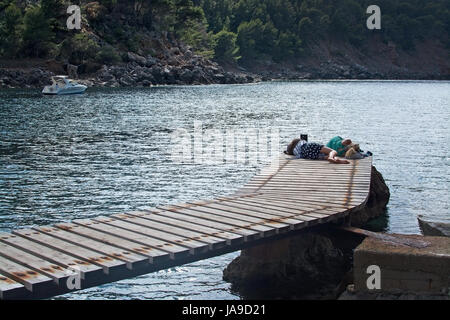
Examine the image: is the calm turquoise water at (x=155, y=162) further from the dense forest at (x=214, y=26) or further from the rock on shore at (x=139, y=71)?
the dense forest at (x=214, y=26)

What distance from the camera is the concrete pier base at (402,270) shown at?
26.4 ft

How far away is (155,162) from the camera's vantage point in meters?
24.0

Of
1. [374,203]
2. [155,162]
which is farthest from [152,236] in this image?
[155,162]

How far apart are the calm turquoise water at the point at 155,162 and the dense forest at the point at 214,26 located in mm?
28611

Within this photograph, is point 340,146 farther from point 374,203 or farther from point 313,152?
point 374,203

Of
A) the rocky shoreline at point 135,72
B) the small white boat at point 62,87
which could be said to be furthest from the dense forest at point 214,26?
the small white boat at point 62,87

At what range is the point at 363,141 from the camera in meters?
32.8

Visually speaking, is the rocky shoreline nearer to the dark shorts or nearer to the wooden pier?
the dark shorts

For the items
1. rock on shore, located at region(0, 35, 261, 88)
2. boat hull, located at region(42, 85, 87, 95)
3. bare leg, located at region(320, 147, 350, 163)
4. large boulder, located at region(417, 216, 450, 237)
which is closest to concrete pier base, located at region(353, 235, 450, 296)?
large boulder, located at region(417, 216, 450, 237)

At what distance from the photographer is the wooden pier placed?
300 inches

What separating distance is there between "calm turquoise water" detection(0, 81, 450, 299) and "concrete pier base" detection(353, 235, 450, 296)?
2527 millimetres

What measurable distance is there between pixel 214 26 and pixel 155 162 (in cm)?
11670

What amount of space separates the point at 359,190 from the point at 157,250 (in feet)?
19.1
